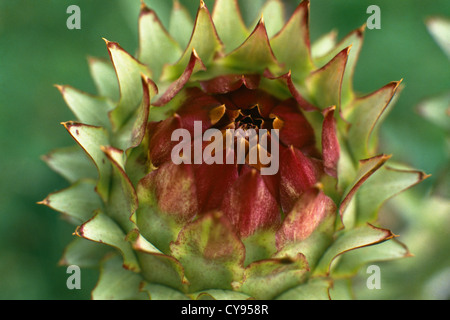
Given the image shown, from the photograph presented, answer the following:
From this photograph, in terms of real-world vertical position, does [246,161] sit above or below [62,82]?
below

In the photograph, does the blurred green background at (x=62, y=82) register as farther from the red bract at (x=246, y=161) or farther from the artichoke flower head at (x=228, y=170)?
the red bract at (x=246, y=161)

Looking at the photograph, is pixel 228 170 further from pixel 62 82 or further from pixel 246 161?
pixel 62 82

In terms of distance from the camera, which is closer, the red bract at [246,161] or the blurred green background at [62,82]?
the red bract at [246,161]

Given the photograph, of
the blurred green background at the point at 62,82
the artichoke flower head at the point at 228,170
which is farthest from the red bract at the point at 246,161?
the blurred green background at the point at 62,82

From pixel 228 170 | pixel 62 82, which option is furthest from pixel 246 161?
pixel 62 82

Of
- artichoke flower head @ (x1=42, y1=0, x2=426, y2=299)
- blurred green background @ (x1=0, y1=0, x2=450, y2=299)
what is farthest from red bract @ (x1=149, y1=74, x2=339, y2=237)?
blurred green background @ (x1=0, y1=0, x2=450, y2=299)
